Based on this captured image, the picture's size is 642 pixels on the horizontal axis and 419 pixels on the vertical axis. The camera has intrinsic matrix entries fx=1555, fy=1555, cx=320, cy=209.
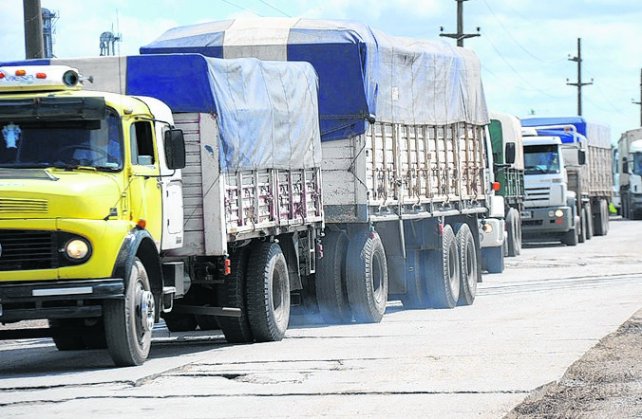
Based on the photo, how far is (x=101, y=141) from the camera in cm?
1376

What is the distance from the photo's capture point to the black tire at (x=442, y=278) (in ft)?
71.5

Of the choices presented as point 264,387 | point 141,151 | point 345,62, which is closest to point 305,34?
point 345,62

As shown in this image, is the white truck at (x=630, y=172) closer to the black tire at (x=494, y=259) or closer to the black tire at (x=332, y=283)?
the black tire at (x=494, y=259)

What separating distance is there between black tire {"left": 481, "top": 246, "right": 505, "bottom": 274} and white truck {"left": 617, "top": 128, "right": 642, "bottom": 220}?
1239 inches

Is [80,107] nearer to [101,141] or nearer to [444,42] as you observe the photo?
[101,141]

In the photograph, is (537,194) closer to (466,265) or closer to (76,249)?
(466,265)

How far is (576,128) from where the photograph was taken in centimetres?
5112

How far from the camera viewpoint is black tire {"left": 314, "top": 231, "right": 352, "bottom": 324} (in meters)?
18.9

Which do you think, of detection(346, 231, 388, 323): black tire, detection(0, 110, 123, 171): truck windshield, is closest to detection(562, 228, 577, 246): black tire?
detection(346, 231, 388, 323): black tire

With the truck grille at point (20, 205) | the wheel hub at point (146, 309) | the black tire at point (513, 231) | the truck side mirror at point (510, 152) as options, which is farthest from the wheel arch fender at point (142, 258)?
the black tire at point (513, 231)

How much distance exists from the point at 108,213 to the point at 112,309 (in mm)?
824

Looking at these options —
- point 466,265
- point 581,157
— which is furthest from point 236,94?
point 581,157

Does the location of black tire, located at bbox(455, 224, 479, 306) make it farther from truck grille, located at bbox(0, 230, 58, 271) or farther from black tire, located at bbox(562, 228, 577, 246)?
black tire, located at bbox(562, 228, 577, 246)

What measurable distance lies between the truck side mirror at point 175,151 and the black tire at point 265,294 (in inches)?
89.2
